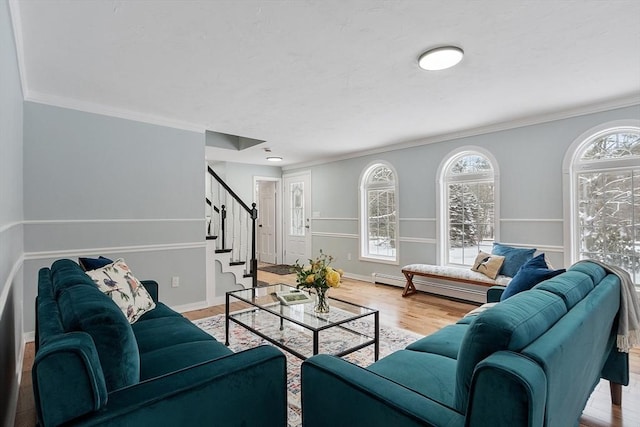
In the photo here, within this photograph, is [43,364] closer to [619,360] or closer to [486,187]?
[619,360]

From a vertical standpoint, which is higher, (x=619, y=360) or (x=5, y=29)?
(x=5, y=29)

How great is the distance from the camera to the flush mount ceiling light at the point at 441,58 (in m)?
2.20

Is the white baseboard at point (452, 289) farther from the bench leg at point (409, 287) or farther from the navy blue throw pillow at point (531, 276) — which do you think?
the navy blue throw pillow at point (531, 276)

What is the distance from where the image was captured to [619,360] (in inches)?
74.2

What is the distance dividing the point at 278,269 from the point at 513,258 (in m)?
4.46

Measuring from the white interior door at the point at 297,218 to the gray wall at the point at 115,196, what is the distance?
3.10 metres

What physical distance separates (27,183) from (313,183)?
4.58 meters

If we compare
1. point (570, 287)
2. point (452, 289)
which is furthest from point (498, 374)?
point (452, 289)

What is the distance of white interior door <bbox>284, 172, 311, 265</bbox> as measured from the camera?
22.6ft

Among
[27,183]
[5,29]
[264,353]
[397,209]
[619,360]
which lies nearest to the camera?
[264,353]

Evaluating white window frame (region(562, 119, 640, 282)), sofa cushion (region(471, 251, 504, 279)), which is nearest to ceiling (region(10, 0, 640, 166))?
white window frame (region(562, 119, 640, 282))

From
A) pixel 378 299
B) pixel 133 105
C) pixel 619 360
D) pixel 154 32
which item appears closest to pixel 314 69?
pixel 154 32

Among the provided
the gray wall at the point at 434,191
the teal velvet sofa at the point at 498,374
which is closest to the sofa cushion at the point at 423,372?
the teal velvet sofa at the point at 498,374

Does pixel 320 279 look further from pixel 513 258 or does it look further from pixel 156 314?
pixel 513 258
